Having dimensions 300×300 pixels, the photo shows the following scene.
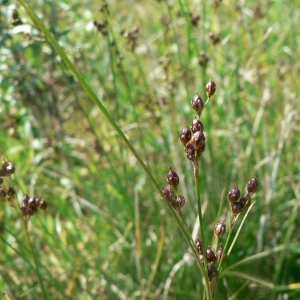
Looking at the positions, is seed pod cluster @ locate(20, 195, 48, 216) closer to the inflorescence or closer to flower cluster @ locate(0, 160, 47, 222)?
flower cluster @ locate(0, 160, 47, 222)

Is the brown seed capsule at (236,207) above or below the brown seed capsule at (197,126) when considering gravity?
below

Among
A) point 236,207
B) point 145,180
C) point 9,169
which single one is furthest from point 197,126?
point 145,180

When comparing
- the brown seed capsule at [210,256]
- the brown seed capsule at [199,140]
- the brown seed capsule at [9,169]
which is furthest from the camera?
the brown seed capsule at [9,169]

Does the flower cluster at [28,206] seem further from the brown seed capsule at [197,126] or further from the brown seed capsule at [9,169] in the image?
the brown seed capsule at [197,126]

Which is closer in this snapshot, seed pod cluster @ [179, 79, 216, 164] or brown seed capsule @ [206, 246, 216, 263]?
seed pod cluster @ [179, 79, 216, 164]

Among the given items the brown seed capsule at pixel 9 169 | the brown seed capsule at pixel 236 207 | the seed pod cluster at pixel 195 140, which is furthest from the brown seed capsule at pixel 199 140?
the brown seed capsule at pixel 9 169

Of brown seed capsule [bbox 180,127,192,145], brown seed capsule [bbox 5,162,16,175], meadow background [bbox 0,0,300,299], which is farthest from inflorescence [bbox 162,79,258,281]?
meadow background [bbox 0,0,300,299]

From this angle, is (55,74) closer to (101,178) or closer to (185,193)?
(101,178)

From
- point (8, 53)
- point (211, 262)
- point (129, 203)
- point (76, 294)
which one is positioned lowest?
point (211, 262)

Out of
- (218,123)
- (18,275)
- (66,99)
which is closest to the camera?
(18,275)

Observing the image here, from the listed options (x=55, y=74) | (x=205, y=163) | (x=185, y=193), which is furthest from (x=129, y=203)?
(x=55, y=74)

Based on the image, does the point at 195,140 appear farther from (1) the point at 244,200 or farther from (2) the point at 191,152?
(1) the point at 244,200
